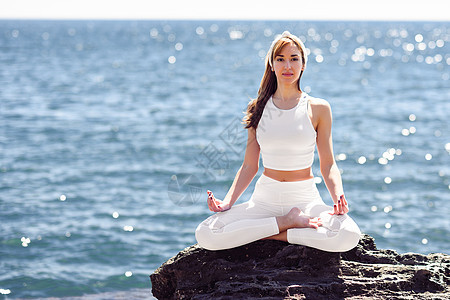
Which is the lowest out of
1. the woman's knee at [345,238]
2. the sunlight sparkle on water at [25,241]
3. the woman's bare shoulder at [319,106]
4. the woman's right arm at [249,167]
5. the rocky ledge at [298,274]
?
the rocky ledge at [298,274]

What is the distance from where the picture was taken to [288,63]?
17.7 ft

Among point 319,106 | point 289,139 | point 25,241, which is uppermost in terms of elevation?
point 25,241

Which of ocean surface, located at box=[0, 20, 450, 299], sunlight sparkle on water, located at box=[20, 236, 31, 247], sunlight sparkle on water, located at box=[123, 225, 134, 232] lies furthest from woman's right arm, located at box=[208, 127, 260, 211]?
sunlight sparkle on water, located at box=[20, 236, 31, 247]

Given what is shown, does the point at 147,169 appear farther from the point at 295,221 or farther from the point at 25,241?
the point at 295,221

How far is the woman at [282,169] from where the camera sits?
16.8 feet

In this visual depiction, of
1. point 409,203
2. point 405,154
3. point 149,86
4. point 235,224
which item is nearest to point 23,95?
point 149,86

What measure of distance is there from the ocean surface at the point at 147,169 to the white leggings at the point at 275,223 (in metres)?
3.64

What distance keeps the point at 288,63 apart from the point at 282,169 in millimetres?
981

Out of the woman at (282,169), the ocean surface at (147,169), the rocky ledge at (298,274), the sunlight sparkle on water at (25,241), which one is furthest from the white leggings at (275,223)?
the sunlight sparkle on water at (25,241)

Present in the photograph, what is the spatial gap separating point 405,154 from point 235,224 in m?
13.2

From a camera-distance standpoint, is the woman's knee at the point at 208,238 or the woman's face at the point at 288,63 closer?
the woman's knee at the point at 208,238

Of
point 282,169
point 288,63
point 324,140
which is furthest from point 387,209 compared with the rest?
point 288,63

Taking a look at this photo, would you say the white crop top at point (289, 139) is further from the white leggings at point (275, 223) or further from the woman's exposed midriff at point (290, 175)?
the white leggings at point (275, 223)

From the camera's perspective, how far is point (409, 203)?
13.0m
